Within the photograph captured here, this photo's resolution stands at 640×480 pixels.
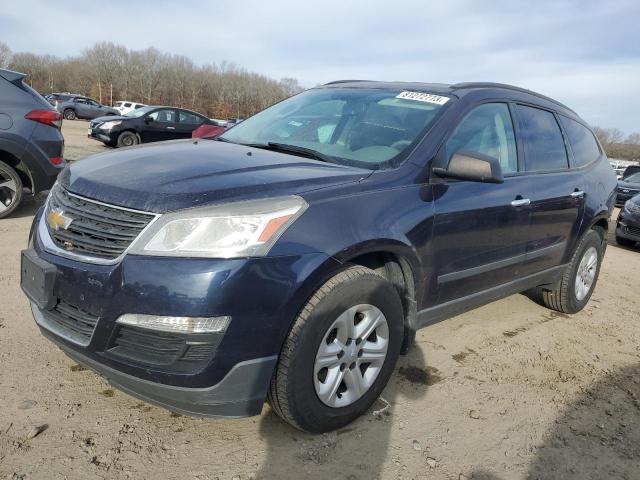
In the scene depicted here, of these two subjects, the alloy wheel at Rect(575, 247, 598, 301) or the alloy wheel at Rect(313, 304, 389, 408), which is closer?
the alloy wheel at Rect(313, 304, 389, 408)

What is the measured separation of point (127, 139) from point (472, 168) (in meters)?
15.3

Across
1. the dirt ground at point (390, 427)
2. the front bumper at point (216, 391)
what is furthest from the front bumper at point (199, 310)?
the dirt ground at point (390, 427)

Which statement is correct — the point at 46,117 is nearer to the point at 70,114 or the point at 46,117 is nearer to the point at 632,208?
the point at 632,208

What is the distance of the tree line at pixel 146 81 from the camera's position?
71.1 m

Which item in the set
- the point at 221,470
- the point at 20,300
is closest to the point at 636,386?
the point at 221,470

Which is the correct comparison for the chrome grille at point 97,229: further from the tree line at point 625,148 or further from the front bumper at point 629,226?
the tree line at point 625,148

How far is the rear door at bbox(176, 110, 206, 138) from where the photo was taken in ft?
55.2

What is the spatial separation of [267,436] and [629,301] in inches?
182

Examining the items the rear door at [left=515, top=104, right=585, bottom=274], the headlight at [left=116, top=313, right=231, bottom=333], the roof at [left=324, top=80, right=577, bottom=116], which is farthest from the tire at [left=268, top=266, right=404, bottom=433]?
the rear door at [left=515, top=104, right=585, bottom=274]

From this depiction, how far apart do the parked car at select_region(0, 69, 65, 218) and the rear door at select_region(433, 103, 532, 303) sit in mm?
4822

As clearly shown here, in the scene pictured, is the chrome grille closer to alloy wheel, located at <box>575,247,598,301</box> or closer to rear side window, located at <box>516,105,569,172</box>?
rear side window, located at <box>516,105,569,172</box>

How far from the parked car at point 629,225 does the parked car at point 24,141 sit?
29.3ft

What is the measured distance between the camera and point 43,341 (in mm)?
3139

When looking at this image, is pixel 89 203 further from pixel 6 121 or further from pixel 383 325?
pixel 6 121
